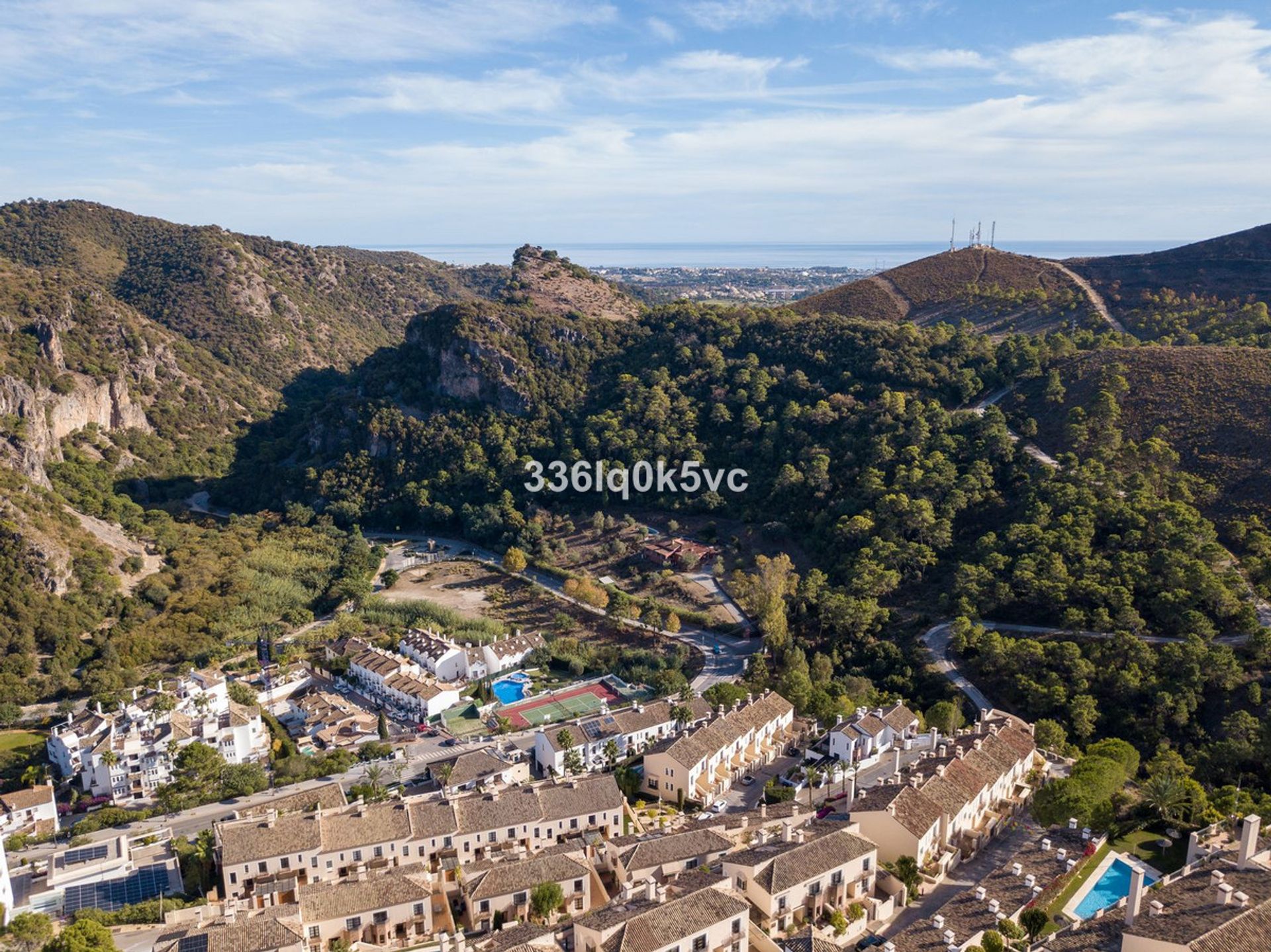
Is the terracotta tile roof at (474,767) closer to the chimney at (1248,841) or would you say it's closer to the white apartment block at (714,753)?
the white apartment block at (714,753)

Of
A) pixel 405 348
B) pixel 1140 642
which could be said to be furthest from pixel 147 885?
pixel 405 348

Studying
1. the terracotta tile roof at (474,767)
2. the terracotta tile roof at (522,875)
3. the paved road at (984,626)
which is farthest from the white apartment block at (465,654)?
the paved road at (984,626)

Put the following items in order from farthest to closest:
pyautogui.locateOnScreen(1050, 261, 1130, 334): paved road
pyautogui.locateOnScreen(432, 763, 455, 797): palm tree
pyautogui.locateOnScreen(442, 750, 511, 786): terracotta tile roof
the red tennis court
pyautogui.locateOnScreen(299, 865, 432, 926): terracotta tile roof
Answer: pyautogui.locateOnScreen(1050, 261, 1130, 334): paved road
the red tennis court
pyautogui.locateOnScreen(442, 750, 511, 786): terracotta tile roof
pyautogui.locateOnScreen(432, 763, 455, 797): palm tree
pyautogui.locateOnScreen(299, 865, 432, 926): terracotta tile roof

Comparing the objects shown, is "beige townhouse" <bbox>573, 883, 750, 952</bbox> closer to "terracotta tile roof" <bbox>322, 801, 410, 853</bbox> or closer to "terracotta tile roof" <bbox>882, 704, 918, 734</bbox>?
"terracotta tile roof" <bbox>322, 801, 410, 853</bbox>

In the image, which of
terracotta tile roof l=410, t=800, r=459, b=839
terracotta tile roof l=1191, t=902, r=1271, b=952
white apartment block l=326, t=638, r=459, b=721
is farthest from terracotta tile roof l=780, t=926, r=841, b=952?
white apartment block l=326, t=638, r=459, b=721

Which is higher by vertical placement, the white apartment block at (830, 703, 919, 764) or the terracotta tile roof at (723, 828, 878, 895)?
the terracotta tile roof at (723, 828, 878, 895)

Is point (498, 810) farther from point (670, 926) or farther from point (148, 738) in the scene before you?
point (148, 738)

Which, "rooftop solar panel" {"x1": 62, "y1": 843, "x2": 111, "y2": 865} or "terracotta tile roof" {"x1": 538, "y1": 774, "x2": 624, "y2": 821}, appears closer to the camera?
"rooftop solar panel" {"x1": 62, "y1": 843, "x2": 111, "y2": 865}

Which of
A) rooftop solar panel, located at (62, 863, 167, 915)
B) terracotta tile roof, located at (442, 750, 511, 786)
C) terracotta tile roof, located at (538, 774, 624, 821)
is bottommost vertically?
rooftop solar panel, located at (62, 863, 167, 915)
